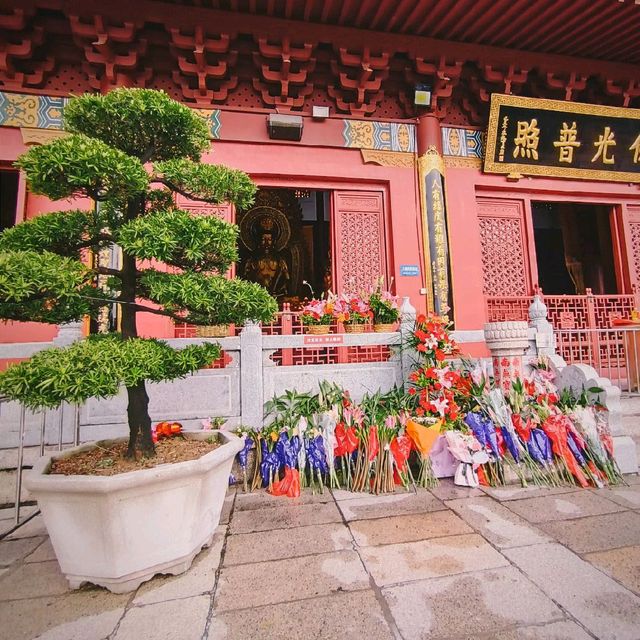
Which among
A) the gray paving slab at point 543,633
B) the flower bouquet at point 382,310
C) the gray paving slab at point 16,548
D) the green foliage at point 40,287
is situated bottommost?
the gray paving slab at point 16,548

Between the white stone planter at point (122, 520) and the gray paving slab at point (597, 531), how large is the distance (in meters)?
2.05

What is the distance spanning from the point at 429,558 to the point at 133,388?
6.25 ft

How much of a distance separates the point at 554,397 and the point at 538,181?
4144mm

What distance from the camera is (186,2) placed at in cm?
443

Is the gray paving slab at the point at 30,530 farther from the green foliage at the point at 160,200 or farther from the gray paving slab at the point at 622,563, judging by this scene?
the gray paving slab at the point at 622,563

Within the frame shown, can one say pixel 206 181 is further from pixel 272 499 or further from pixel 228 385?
pixel 272 499

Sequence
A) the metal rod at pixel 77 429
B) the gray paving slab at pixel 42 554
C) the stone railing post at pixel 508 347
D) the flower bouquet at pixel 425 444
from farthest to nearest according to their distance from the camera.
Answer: the stone railing post at pixel 508 347 < the metal rod at pixel 77 429 < the flower bouquet at pixel 425 444 < the gray paving slab at pixel 42 554

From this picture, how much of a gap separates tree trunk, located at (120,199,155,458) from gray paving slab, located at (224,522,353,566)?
0.74 m

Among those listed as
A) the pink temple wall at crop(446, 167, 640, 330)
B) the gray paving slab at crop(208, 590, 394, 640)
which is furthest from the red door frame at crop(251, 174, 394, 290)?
the gray paving slab at crop(208, 590, 394, 640)

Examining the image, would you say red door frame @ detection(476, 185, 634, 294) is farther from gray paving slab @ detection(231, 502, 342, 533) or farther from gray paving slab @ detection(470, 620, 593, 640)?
gray paving slab @ detection(470, 620, 593, 640)

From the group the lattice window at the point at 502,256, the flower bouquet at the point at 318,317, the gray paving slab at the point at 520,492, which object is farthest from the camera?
the lattice window at the point at 502,256

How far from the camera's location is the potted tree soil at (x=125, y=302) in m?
1.71

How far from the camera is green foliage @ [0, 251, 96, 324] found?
1.61 metres

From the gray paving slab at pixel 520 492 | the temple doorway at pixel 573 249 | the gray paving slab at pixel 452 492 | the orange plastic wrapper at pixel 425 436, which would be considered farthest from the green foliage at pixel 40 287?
the temple doorway at pixel 573 249
